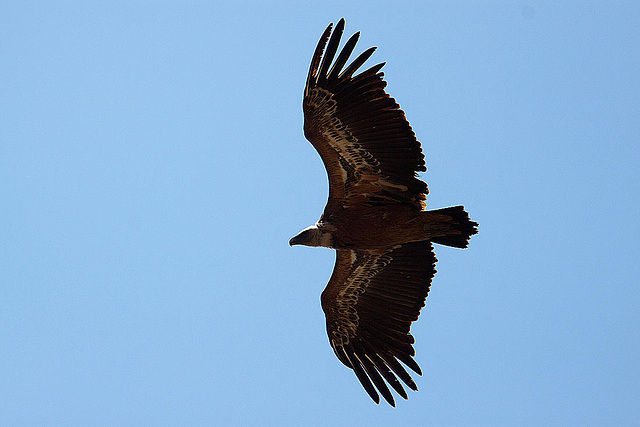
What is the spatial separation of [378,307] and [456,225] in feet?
7.15

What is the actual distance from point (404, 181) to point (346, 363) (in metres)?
3.28

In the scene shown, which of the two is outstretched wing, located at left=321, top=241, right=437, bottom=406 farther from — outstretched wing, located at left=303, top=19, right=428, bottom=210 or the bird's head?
outstretched wing, located at left=303, top=19, right=428, bottom=210

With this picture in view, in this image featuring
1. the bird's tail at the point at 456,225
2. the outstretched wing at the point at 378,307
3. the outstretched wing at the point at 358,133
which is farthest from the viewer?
the outstretched wing at the point at 378,307

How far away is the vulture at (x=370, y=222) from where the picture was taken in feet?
34.4

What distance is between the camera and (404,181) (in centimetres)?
1105

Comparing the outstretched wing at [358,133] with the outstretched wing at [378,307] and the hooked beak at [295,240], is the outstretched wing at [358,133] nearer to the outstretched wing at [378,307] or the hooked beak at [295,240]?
the hooked beak at [295,240]

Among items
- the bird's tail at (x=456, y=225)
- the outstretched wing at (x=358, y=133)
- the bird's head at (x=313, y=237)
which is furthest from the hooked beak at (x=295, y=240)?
the bird's tail at (x=456, y=225)

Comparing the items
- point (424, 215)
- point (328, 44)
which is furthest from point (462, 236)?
point (328, 44)

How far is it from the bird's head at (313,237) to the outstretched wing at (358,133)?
0.55m

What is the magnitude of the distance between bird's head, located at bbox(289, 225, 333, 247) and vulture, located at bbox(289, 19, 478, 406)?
0.05 feet

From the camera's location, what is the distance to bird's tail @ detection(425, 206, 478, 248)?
11.0 m

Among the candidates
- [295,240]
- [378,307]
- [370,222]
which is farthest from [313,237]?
[378,307]

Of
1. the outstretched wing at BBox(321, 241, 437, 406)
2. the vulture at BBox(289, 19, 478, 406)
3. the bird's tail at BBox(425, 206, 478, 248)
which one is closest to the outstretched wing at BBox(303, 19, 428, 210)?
the vulture at BBox(289, 19, 478, 406)

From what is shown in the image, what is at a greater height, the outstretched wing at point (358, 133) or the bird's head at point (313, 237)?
the outstretched wing at point (358, 133)
